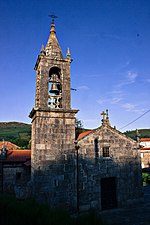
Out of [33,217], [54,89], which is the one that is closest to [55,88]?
[54,89]

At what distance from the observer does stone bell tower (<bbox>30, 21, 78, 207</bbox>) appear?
460 inches

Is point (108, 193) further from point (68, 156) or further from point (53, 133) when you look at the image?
point (53, 133)

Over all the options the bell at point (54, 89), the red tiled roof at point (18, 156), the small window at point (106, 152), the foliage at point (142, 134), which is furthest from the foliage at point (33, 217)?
the foliage at point (142, 134)

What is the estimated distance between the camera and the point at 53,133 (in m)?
12.5

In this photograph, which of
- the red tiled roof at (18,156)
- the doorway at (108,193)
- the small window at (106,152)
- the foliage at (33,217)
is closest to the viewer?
the foliage at (33,217)

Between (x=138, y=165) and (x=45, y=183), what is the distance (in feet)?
26.7

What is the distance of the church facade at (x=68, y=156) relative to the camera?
11883 millimetres

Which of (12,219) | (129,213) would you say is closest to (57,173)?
(129,213)

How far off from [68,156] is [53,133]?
1.94 m

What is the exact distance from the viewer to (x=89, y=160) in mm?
13320

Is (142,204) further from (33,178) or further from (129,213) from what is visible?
(33,178)

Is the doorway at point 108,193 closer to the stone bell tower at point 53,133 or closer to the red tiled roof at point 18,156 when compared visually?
the stone bell tower at point 53,133

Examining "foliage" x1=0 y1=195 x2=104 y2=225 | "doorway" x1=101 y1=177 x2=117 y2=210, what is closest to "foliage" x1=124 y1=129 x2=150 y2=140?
"doorway" x1=101 y1=177 x2=117 y2=210

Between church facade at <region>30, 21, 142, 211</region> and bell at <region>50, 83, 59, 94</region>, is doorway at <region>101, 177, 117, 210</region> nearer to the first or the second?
church facade at <region>30, 21, 142, 211</region>
